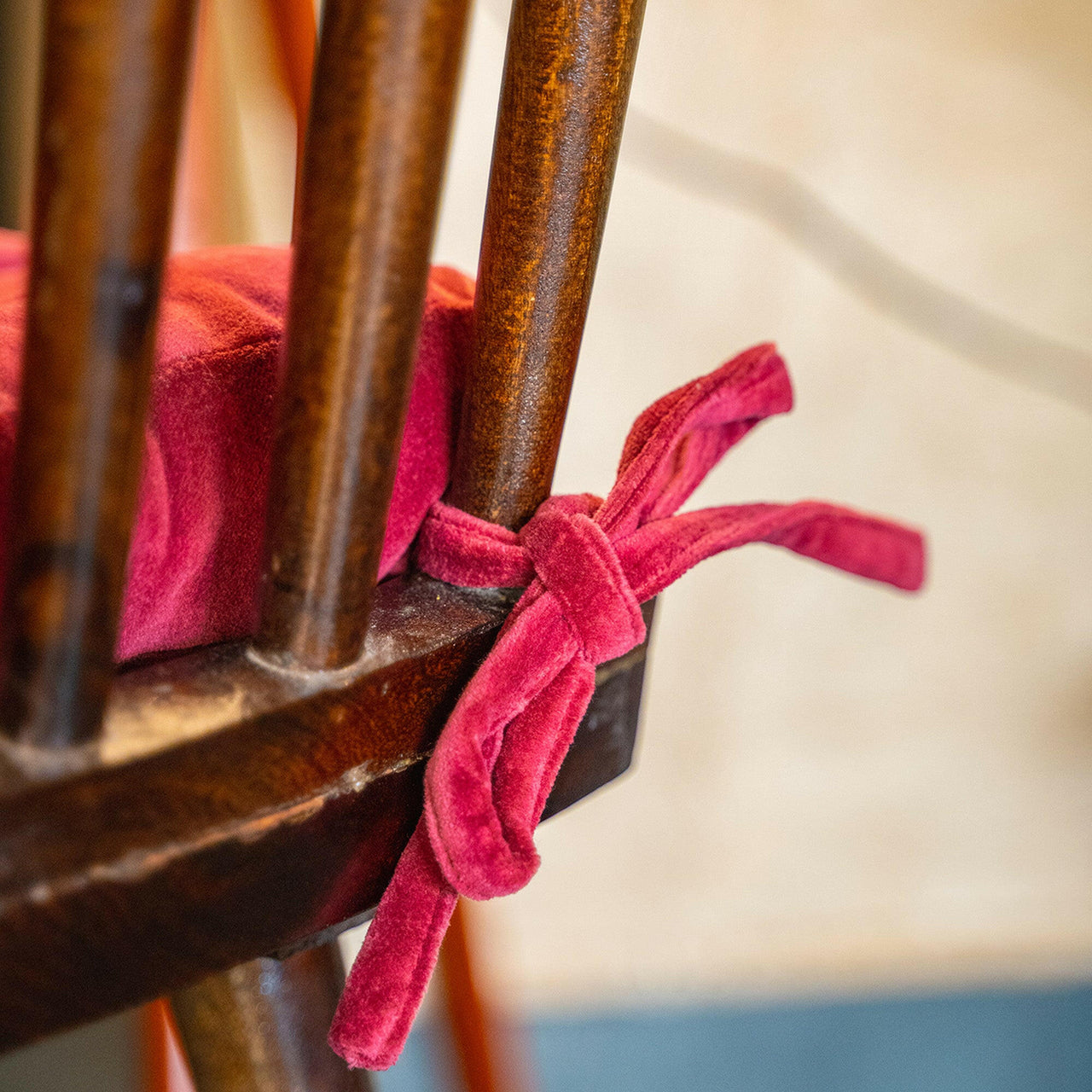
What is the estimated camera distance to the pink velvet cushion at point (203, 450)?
243 mm

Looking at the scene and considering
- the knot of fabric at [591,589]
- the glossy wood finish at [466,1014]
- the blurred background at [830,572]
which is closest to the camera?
the knot of fabric at [591,589]

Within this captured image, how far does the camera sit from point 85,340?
0.18 metres

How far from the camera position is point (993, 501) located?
111 centimetres

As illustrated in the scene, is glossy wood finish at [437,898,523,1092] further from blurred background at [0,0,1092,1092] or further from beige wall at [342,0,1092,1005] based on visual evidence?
beige wall at [342,0,1092,1005]

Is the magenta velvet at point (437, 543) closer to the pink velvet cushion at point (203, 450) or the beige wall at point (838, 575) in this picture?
the pink velvet cushion at point (203, 450)

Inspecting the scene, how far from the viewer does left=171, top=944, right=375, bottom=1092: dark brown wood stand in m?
0.32

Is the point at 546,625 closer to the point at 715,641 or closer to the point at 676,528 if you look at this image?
the point at 676,528

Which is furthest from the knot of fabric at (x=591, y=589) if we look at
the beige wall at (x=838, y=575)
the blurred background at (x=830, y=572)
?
the beige wall at (x=838, y=575)

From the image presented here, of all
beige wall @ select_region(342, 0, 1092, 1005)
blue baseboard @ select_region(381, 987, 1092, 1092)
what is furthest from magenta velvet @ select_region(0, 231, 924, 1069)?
blue baseboard @ select_region(381, 987, 1092, 1092)

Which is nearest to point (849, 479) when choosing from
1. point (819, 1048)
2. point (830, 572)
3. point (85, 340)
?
point (830, 572)

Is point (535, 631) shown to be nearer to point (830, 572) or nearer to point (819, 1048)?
point (830, 572)

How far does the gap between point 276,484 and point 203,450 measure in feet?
0.10

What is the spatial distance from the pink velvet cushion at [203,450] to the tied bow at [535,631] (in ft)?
0.15

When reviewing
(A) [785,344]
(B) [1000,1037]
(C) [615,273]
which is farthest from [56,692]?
(B) [1000,1037]
